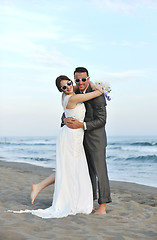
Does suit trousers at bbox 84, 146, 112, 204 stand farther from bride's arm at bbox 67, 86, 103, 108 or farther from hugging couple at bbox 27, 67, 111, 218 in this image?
bride's arm at bbox 67, 86, 103, 108

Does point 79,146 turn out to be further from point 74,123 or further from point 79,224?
point 79,224

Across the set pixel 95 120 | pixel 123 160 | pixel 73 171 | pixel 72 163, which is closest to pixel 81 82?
pixel 95 120

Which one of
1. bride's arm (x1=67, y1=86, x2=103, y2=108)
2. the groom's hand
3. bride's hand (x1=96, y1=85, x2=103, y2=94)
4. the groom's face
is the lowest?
the groom's hand

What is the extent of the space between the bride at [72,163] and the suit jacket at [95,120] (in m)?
0.11

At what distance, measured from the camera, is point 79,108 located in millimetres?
4211

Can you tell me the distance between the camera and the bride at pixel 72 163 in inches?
161

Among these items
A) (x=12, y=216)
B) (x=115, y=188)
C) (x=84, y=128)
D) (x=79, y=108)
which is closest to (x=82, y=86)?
(x=79, y=108)

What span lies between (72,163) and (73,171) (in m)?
0.11

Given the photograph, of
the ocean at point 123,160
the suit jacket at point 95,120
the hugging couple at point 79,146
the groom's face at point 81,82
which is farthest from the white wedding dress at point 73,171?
the ocean at point 123,160

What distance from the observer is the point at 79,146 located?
4.18m

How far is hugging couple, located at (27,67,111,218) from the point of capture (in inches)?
162

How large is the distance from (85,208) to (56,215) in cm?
45

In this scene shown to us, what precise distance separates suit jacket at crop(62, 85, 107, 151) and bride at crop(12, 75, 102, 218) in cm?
11

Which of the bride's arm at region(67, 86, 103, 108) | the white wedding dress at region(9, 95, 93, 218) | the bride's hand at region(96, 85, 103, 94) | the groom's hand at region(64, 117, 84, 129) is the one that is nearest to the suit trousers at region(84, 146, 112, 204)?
the white wedding dress at region(9, 95, 93, 218)
